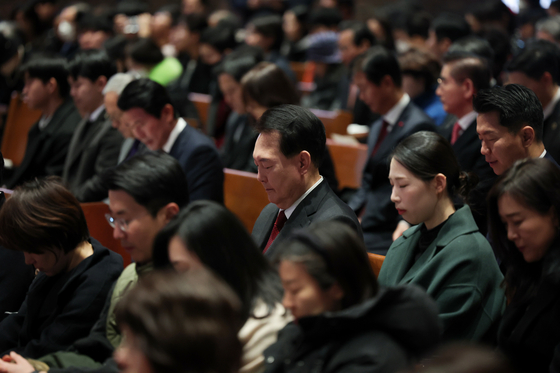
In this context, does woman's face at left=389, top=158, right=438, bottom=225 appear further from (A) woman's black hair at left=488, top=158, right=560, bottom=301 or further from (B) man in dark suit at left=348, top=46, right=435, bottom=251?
(B) man in dark suit at left=348, top=46, right=435, bottom=251

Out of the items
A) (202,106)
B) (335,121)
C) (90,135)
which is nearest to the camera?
(90,135)

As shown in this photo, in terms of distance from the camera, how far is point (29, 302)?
7.40ft

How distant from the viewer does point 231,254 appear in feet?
5.67

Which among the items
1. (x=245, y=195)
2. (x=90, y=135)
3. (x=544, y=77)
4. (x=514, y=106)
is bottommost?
(x=90, y=135)

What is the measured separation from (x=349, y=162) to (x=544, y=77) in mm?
1380

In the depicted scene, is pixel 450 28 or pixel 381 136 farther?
pixel 450 28

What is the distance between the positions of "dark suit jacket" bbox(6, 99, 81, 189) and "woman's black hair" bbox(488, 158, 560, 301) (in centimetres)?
336

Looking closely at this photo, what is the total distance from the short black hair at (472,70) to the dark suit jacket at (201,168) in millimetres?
1414

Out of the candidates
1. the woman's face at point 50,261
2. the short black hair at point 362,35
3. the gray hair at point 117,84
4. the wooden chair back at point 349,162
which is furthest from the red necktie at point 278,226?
the short black hair at point 362,35

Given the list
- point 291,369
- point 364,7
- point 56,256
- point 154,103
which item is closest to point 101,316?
point 56,256

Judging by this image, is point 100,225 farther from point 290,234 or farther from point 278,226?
point 290,234

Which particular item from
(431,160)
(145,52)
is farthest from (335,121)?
(431,160)

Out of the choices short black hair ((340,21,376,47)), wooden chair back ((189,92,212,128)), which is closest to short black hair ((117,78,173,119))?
wooden chair back ((189,92,212,128))

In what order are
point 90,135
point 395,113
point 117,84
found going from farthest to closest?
point 90,135
point 117,84
point 395,113
